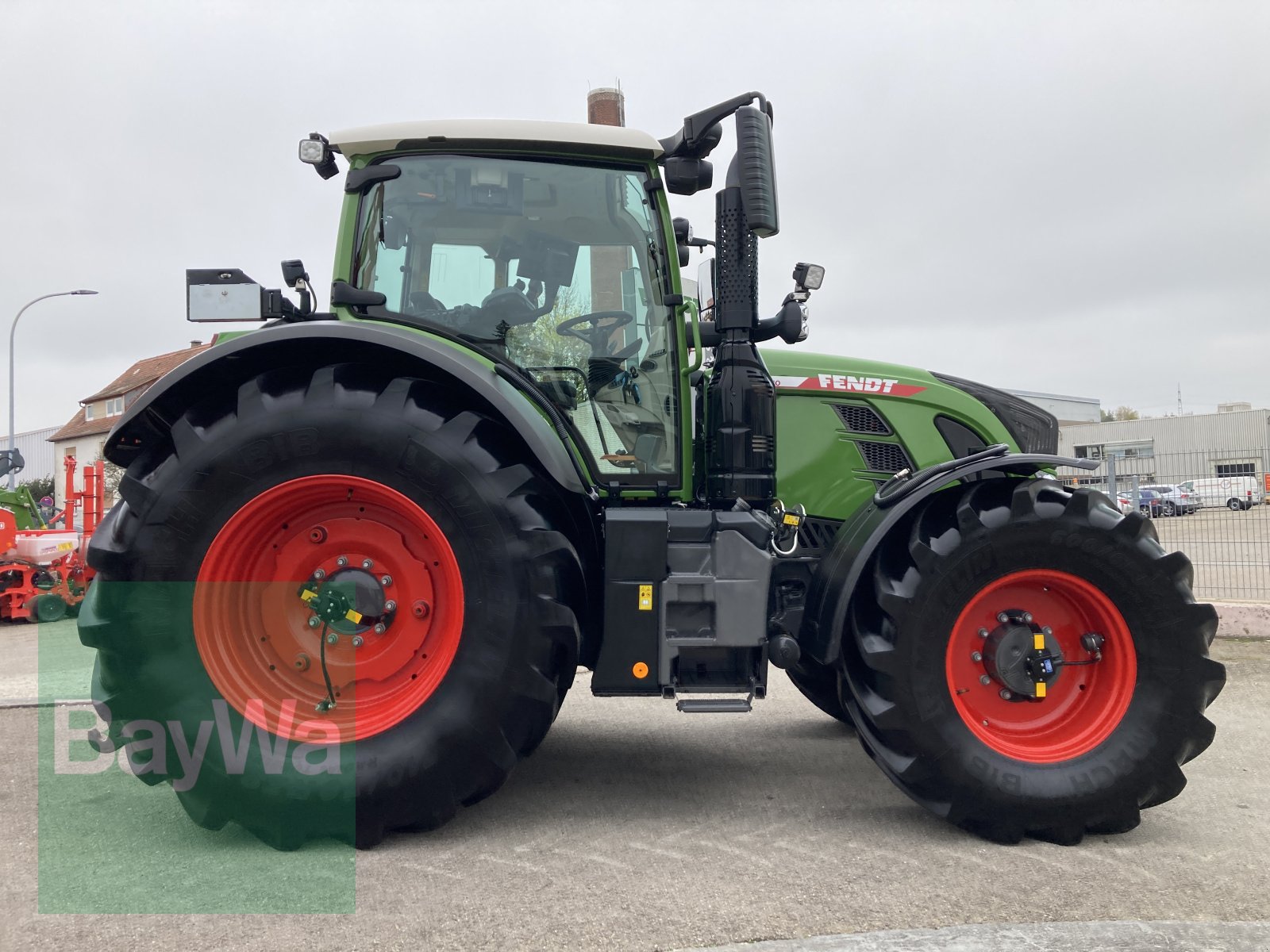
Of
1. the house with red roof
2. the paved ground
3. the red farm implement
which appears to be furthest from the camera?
the house with red roof

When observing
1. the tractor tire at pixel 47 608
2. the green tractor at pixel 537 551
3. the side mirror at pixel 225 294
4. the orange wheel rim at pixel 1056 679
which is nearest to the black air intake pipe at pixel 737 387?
the green tractor at pixel 537 551

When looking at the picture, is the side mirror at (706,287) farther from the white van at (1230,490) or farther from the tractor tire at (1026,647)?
the white van at (1230,490)

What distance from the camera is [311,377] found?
131 inches

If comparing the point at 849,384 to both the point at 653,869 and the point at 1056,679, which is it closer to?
the point at 1056,679

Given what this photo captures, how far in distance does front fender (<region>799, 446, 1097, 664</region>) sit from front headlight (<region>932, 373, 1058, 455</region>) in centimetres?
88

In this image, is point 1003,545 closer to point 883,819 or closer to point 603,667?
point 883,819

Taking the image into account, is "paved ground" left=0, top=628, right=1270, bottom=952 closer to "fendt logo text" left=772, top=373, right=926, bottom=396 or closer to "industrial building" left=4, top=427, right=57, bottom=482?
"fendt logo text" left=772, top=373, right=926, bottom=396

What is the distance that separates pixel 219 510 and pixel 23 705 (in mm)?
3109

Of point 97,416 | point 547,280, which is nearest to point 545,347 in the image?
point 547,280

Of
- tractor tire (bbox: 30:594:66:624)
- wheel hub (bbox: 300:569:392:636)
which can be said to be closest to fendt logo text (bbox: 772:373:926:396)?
wheel hub (bbox: 300:569:392:636)

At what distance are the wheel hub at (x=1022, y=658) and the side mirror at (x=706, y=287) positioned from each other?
5.66 ft

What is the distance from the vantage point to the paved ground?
253cm

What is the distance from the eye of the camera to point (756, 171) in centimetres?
329

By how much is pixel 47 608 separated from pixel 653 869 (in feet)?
33.1
